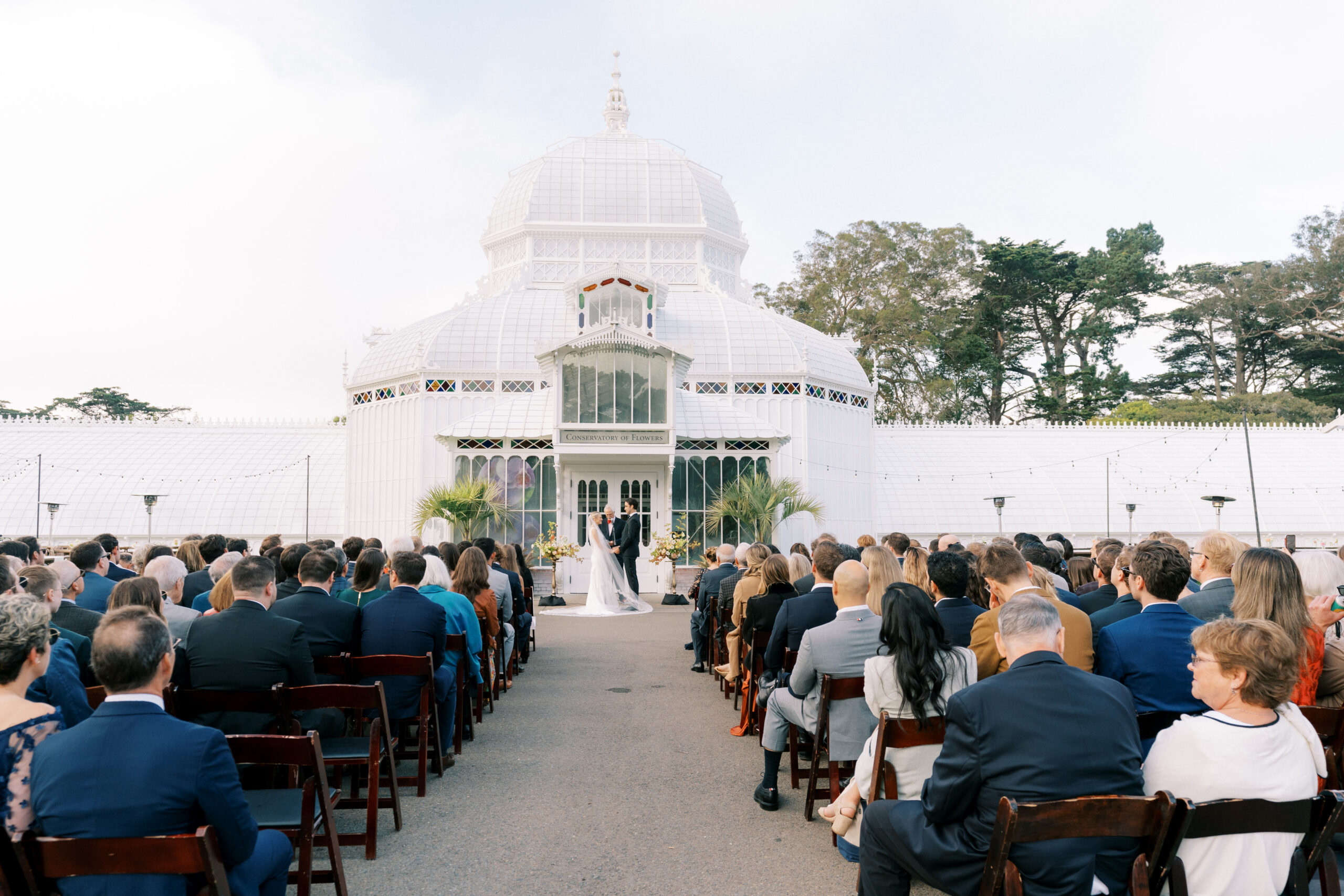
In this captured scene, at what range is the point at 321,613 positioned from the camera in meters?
5.62

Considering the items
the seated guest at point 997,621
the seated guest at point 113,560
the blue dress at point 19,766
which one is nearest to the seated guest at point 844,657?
the seated guest at point 997,621

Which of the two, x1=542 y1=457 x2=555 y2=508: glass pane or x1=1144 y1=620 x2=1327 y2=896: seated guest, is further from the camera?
→ x1=542 y1=457 x2=555 y2=508: glass pane

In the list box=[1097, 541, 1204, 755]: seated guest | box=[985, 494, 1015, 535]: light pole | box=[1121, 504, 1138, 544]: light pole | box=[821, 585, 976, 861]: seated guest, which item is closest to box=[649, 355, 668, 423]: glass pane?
box=[985, 494, 1015, 535]: light pole

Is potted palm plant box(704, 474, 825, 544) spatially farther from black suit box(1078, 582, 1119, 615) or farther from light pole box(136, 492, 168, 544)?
light pole box(136, 492, 168, 544)

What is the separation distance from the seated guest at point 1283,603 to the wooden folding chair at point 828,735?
1939 millimetres

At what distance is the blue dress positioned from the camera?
273cm

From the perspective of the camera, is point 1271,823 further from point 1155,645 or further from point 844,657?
point 844,657

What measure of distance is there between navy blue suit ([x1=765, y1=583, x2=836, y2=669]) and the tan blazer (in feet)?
4.18

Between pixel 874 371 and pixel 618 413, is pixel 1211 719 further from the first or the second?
pixel 874 371

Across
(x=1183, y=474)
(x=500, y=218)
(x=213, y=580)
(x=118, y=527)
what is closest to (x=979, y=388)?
(x=1183, y=474)

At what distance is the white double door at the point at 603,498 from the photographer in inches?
751

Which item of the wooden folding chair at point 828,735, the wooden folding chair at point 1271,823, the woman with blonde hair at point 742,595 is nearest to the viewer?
the wooden folding chair at point 1271,823

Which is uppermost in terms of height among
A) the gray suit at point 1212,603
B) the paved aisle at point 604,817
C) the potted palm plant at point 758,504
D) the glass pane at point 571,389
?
the glass pane at point 571,389

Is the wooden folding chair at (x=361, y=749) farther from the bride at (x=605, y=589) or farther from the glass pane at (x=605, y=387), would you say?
the glass pane at (x=605, y=387)
